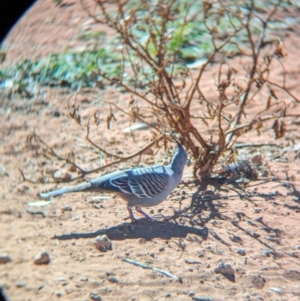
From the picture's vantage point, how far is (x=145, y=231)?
5434 mm

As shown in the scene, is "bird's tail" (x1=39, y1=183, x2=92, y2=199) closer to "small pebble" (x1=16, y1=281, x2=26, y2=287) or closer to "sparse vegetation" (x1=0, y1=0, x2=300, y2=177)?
"sparse vegetation" (x1=0, y1=0, x2=300, y2=177)

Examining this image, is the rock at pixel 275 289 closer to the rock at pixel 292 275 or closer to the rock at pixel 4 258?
the rock at pixel 292 275

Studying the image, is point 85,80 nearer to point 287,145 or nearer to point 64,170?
point 64,170

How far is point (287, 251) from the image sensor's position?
5.17m

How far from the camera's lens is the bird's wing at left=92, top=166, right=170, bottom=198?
545cm

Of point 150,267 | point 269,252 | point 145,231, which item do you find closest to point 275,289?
point 269,252

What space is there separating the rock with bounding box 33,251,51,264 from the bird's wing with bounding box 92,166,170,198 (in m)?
0.91

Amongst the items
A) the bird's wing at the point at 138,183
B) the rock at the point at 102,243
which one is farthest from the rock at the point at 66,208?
the rock at the point at 102,243

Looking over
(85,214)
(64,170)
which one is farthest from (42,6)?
(85,214)

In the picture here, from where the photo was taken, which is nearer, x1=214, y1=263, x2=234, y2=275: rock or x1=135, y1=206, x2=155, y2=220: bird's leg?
x1=214, y1=263, x2=234, y2=275: rock

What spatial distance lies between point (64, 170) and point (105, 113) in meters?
1.56

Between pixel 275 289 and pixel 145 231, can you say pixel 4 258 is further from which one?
pixel 275 289

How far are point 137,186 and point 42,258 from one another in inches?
45.3

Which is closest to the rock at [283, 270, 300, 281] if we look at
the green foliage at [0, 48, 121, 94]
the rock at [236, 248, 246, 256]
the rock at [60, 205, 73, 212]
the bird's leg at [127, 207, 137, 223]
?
the rock at [236, 248, 246, 256]
